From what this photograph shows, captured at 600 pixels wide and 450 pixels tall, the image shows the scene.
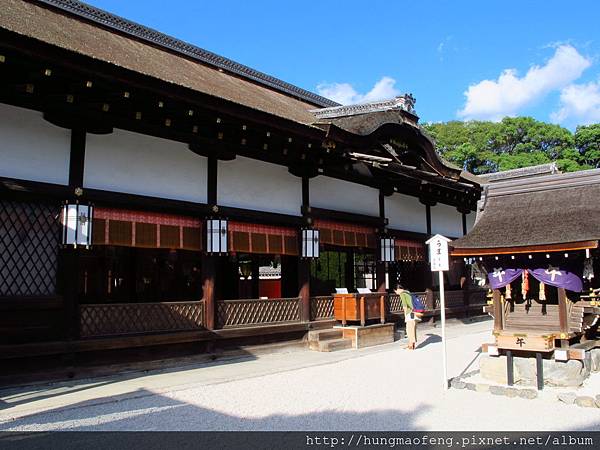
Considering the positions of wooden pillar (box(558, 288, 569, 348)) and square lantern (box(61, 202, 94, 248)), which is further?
wooden pillar (box(558, 288, 569, 348))

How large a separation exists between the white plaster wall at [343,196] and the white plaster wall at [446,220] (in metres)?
3.71

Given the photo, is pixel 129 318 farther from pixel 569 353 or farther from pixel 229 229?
pixel 569 353

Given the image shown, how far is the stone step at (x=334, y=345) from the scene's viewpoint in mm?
11297

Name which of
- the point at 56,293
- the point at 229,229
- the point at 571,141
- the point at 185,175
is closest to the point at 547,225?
the point at 229,229

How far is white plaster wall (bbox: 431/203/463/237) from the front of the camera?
1730 cm

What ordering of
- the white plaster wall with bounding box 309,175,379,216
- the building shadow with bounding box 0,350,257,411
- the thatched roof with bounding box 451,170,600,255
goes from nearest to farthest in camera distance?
the building shadow with bounding box 0,350,257,411 → the thatched roof with bounding box 451,170,600,255 → the white plaster wall with bounding box 309,175,379,216

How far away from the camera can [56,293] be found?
7875mm

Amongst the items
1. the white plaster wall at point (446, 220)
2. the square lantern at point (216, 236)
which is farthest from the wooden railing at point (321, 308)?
the white plaster wall at point (446, 220)

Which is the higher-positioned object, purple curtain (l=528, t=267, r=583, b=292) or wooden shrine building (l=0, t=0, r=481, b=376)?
wooden shrine building (l=0, t=0, r=481, b=376)

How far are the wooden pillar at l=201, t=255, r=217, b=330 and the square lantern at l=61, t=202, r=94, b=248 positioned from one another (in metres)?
2.43

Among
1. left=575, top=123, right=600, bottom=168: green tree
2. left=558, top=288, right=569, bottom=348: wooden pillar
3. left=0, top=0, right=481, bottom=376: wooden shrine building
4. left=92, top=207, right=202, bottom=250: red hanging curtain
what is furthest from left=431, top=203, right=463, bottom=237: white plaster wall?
left=575, top=123, right=600, bottom=168: green tree

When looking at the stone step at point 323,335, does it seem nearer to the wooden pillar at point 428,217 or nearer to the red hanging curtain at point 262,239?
the red hanging curtain at point 262,239

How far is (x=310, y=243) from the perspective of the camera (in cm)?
1188

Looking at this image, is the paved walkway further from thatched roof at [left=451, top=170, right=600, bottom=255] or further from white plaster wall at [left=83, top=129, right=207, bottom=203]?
white plaster wall at [left=83, top=129, right=207, bottom=203]
